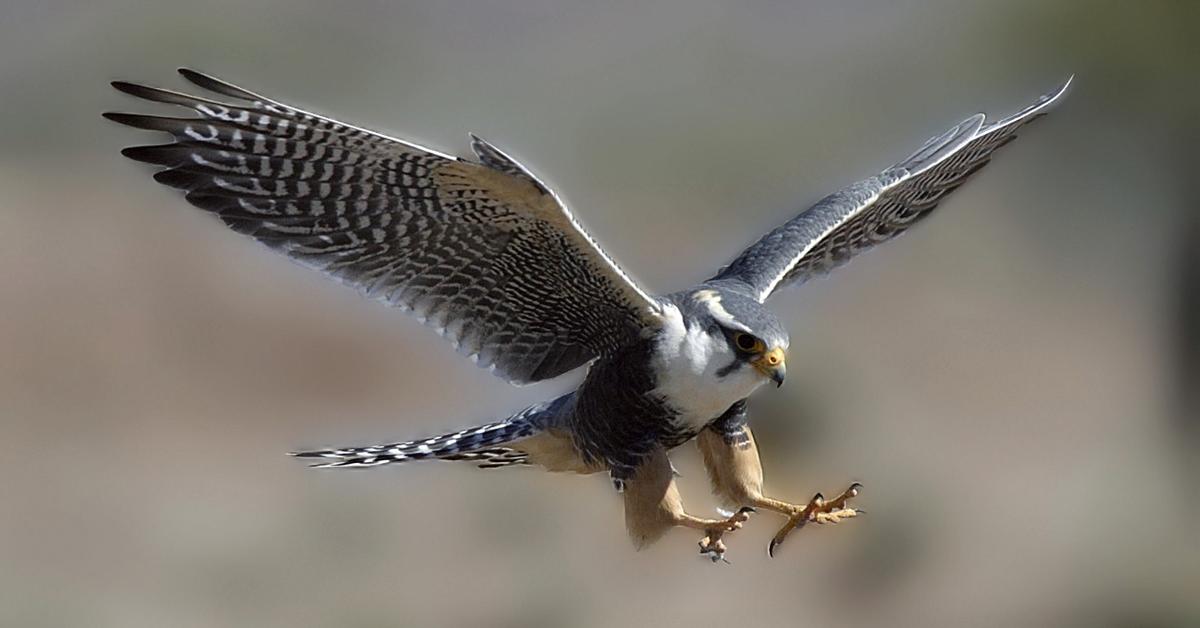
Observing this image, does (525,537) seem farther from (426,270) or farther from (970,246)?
(426,270)

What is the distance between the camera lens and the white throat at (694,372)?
438 centimetres

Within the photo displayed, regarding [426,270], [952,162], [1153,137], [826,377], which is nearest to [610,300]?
[426,270]

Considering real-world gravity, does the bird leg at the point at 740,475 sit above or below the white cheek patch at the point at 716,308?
below

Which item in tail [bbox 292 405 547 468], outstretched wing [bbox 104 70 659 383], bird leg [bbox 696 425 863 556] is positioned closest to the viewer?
outstretched wing [bbox 104 70 659 383]

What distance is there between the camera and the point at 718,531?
459 cm

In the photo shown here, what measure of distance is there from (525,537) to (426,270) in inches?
335

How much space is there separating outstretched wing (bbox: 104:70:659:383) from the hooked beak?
328mm

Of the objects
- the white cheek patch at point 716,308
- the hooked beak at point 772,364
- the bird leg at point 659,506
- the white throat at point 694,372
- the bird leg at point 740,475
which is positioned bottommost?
the bird leg at point 659,506

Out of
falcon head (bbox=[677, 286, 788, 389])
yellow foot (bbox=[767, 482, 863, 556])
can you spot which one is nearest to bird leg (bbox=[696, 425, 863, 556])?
yellow foot (bbox=[767, 482, 863, 556])

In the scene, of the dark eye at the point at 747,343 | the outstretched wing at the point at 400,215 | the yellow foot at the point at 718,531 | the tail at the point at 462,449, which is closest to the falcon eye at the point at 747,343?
the dark eye at the point at 747,343

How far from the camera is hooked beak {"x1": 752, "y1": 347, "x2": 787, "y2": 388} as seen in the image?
4.33m

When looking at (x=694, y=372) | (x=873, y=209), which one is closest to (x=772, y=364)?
(x=694, y=372)

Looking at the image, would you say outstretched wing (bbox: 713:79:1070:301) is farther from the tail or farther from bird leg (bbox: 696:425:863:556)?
the tail

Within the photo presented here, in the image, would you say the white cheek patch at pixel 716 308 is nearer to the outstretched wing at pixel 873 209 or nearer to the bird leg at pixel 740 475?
the outstretched wing at pixel 873 209
